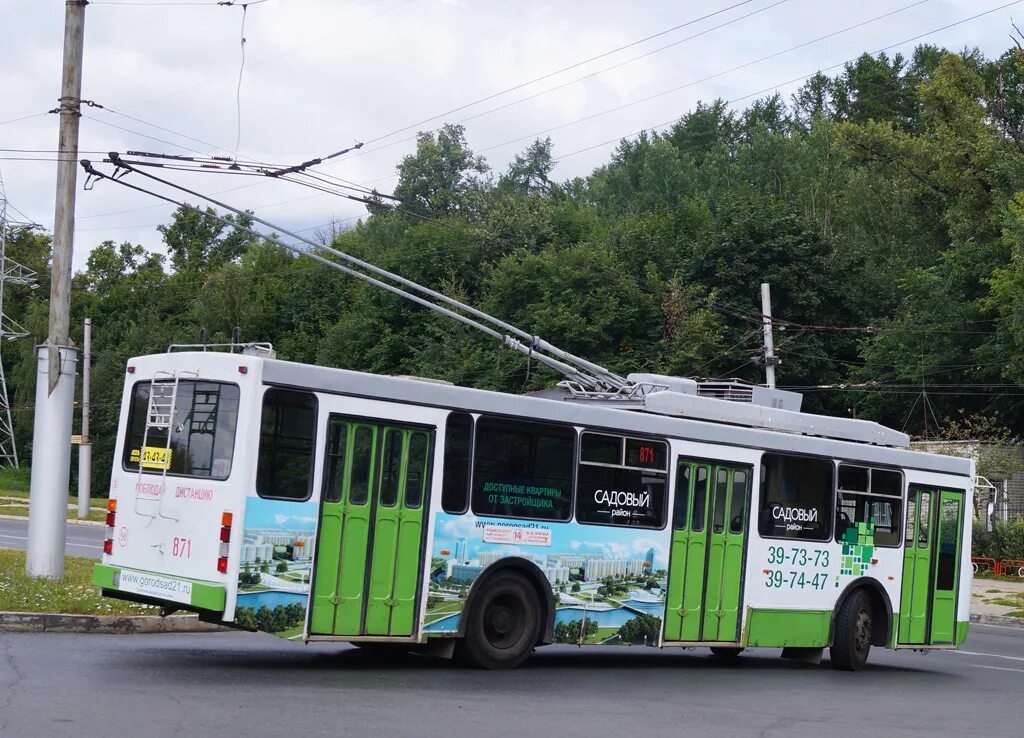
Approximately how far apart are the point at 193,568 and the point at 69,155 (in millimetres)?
7810

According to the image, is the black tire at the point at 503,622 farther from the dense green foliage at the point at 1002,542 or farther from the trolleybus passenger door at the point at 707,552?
the dense green foliage at the point at 1002,542

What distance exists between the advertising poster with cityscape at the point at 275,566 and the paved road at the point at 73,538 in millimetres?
13825

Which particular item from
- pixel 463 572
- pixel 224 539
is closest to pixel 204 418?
pixel 224 539

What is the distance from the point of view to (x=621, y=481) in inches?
563

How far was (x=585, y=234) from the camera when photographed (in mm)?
62562

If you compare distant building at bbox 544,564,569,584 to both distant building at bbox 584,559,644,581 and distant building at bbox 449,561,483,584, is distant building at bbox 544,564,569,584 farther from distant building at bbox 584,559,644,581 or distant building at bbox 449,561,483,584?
distant building at bbox 449,561,483,584

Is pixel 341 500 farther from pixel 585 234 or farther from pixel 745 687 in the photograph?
pixel 585 234

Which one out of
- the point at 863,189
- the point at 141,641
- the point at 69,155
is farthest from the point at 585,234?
the point at 141,641

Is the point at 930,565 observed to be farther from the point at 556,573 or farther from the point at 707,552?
the point at 556,573

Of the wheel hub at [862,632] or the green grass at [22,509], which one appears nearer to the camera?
the wheel hub at [862,632]

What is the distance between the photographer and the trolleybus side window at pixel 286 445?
456 inches

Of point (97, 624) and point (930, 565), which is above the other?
point (930, 565)

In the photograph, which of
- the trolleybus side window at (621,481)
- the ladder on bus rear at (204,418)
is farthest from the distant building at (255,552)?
the trolleybus side window at (621,481)

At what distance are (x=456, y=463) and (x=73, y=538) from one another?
930 inches
